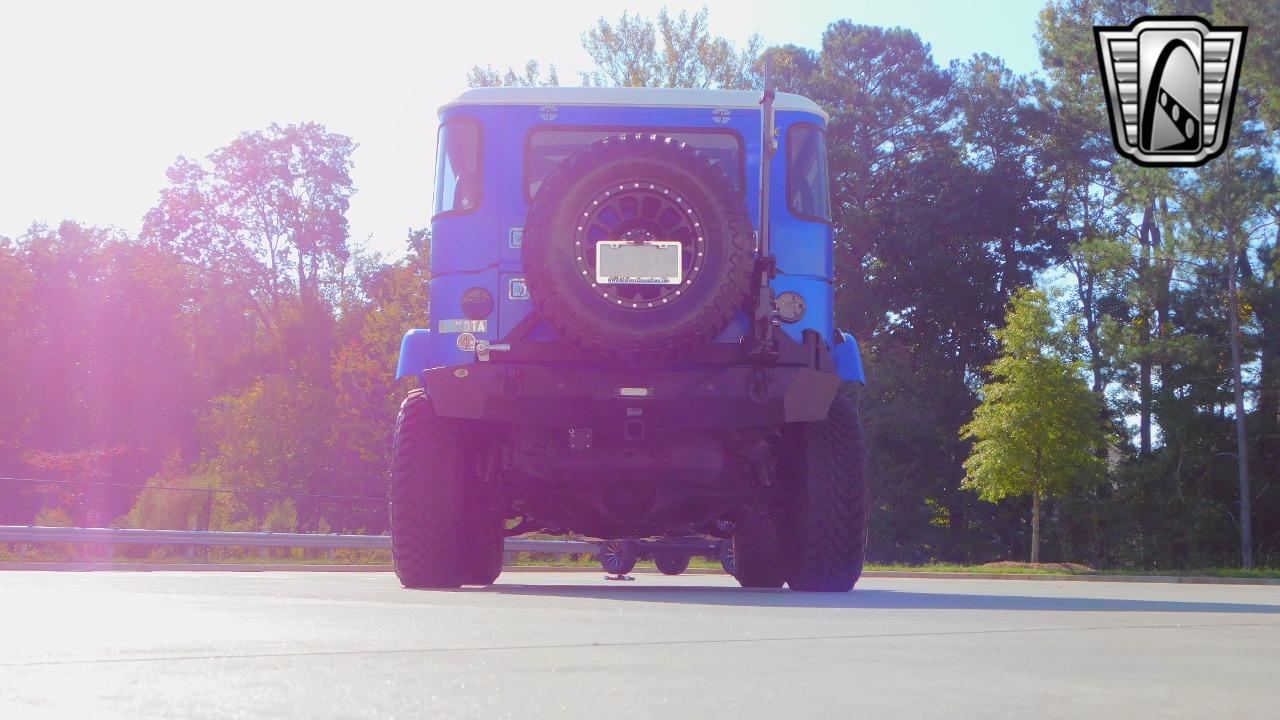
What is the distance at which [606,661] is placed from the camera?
4.55m

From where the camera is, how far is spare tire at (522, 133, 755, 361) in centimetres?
934

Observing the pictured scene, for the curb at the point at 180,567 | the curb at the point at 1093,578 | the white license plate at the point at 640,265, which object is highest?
the white license plate at the point at 640,265

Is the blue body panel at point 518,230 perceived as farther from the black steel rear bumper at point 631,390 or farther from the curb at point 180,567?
the curb at point 180,567

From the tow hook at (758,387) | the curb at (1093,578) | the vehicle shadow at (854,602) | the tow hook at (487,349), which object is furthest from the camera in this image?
the curb at (1093,578)

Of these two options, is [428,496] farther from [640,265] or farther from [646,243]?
[646,243]

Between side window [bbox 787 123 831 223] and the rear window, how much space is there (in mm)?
391

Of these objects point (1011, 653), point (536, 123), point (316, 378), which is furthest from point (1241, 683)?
point (316, 378)

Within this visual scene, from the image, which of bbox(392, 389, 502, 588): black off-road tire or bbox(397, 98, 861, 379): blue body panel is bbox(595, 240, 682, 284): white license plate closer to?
bbox(397, 98, 861, 379): blue body panel

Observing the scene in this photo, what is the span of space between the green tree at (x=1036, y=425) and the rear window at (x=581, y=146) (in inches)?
1104

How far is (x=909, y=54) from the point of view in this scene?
188 ft

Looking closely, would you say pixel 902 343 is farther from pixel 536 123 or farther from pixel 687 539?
pixel 536 123

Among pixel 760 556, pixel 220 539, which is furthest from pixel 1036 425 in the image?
pixel 760 556

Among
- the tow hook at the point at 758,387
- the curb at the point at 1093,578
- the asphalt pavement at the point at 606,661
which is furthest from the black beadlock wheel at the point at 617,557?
the asphalt pavement at the point at 606,661

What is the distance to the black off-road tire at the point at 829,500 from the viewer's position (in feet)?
33.3
